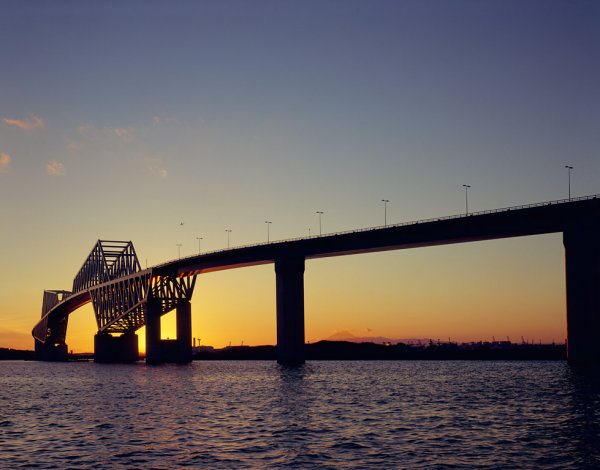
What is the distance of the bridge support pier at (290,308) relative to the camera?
125 meters

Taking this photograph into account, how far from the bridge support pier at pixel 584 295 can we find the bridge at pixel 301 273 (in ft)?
0.36

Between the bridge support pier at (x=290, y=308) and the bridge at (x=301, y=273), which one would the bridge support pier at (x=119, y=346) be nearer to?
the bridge at (x=301, y=273)

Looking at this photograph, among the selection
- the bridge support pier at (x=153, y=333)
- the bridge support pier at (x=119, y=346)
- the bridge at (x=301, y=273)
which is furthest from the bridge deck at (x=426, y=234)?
the bridge support pier at (x=119, y=346)

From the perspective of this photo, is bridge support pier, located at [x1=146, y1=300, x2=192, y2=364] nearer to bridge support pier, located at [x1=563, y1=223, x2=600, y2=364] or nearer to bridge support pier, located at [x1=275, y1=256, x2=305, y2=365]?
bridge support pier, located at [x1=275, y1=256, x2=305, y2=365]

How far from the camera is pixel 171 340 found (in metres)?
159

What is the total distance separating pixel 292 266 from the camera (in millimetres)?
127875

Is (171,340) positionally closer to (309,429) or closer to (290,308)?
(290,308)

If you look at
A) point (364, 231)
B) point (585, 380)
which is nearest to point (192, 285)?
point (364, 231)

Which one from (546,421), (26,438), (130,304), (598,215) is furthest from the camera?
(130,304)

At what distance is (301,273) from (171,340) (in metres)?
42.5

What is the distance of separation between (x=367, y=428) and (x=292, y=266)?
3244 inches

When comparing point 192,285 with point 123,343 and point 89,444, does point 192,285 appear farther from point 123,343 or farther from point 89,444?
point 89,444

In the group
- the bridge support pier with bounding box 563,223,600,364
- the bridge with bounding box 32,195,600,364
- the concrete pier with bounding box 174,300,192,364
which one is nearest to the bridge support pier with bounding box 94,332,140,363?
the bridge with bounding box 32,195,600,364

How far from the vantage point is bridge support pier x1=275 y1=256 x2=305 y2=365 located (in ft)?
411
